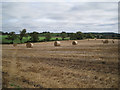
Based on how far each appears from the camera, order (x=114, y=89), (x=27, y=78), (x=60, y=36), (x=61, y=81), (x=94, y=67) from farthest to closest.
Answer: (x=60, y=36) → (x=94, y=67) → (x=27, y=78) → (x=61, y=81) → (x=114, y=89)

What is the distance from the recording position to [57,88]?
6453 millimetres

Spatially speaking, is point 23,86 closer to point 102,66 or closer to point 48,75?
point 48,75

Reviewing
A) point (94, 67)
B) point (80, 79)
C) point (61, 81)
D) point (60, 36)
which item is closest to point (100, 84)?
point (80, 79)

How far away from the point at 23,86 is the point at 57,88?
1993 mm

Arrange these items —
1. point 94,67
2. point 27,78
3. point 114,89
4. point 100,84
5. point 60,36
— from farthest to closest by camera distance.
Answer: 1. point 60,36
2. point 94,67
3. point 27,78
4. point 100,84
5. point 114,89

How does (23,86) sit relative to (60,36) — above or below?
below

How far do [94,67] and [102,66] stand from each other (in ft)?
2.06

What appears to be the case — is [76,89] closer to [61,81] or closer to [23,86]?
[61,81]

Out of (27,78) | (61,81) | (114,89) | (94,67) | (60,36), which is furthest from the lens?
(60,36)

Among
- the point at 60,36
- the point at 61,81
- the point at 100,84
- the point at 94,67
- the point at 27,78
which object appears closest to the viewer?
the point at 100,84

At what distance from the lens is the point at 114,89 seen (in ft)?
20.2

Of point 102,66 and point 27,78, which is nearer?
point 27,78

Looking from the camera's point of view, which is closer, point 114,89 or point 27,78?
point 114,89

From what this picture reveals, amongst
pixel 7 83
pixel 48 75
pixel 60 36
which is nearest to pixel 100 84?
pixel 48 75
